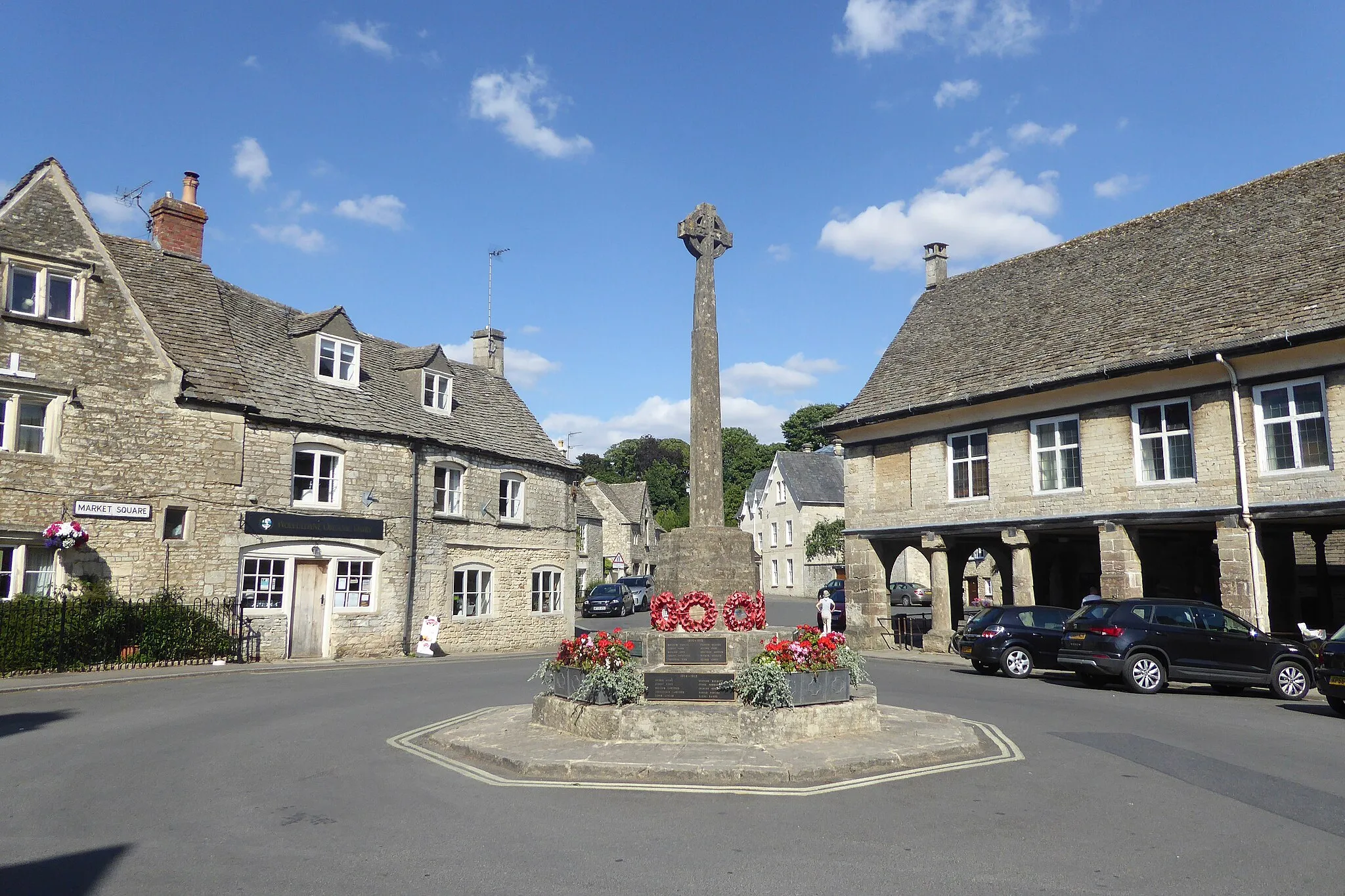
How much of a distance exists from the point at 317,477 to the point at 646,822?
18371 millimetres

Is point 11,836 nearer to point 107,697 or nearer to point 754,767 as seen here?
point 754,767

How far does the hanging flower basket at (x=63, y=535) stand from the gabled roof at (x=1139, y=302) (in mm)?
19187

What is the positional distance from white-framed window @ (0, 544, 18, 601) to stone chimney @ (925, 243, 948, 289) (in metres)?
26.4

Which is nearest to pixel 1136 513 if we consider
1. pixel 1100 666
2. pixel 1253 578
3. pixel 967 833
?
pixel 1253 578

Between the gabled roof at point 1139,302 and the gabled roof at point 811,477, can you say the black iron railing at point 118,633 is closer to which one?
the gabled roof at point 1139,302

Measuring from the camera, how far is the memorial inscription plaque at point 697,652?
10.8m

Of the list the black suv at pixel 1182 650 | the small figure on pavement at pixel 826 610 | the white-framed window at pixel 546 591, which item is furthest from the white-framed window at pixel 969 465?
the white-framed window at pixel 546 591

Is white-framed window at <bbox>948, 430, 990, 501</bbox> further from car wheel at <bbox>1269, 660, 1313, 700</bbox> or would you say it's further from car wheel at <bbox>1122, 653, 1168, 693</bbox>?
car wheel at <bbox>1269, 660, 1313, 700</bbox>

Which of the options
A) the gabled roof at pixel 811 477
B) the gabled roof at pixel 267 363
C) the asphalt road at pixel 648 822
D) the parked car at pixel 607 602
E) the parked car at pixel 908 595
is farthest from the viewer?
the gabled roof at pixel 811 477

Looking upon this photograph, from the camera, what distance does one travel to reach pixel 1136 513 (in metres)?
20.5

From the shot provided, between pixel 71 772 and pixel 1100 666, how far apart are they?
48.3 ft

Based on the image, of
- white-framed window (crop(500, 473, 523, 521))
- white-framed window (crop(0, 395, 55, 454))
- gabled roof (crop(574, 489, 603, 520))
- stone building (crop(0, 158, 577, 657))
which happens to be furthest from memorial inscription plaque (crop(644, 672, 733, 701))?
gabled roof (crop(574, 489, 603, 520))

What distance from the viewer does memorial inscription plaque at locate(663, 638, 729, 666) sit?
35.3 ft

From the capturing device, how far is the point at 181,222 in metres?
24.2
